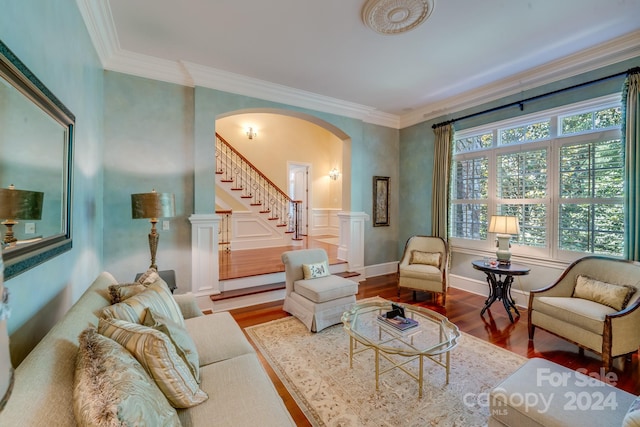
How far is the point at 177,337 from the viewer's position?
1.44 metres

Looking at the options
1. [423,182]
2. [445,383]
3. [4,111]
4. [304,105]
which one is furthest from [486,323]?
[4,111]

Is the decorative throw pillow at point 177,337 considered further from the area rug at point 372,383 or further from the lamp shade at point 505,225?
the lamp shade at point 505,225

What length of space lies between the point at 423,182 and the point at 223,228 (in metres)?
4.58

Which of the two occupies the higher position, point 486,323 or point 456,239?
point 456,239

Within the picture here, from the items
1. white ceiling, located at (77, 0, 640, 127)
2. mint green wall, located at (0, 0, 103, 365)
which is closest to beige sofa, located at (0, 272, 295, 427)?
mint green wall, located at (0, 0, 103, 365)

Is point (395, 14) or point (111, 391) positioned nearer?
point (111, 391)

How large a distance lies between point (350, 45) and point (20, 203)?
319cm

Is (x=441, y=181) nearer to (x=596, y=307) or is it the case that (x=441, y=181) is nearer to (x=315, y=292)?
(x=596, y=307)

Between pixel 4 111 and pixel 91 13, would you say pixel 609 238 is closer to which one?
pixel 4 111

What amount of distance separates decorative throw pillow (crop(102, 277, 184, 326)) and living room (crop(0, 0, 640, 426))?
0.38 meters

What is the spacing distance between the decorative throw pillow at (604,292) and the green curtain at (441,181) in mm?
1927

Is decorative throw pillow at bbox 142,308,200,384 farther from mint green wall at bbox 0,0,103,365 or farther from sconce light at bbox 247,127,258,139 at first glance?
sconce light at bbox 247,127,258,139

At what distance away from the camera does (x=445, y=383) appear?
2.19 m

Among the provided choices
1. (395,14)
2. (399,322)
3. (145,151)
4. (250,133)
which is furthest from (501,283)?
(250,133)
